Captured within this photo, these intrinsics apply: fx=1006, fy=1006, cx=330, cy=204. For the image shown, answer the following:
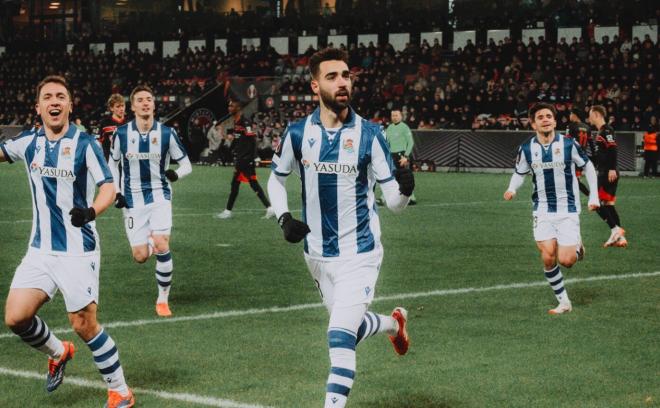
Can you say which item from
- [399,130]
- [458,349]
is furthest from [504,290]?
[399,130]

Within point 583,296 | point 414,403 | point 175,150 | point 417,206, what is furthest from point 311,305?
point 417,206

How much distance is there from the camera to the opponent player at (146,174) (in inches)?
392

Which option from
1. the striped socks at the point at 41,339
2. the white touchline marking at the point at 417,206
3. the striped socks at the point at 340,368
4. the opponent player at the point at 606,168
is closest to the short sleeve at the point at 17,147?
the striped socks at the point at 41,339

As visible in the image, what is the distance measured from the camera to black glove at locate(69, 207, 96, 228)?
5820 millimetres

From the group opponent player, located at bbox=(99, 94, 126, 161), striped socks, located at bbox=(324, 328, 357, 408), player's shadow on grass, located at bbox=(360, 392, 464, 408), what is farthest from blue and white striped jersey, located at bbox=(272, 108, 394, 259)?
opponent player, located at bbox=(99, 94, 126, 161)

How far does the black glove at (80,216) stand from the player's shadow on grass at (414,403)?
2025mm

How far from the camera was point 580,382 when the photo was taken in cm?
679

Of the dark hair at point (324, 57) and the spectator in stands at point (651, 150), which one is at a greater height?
the dark hair at point (324, 57)

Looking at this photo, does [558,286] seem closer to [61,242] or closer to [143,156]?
[143,156]

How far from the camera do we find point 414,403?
6266mm

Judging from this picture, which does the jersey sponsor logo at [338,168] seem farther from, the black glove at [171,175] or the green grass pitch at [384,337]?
the black glove at [171,175]

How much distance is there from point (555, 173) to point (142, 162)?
13.5ft

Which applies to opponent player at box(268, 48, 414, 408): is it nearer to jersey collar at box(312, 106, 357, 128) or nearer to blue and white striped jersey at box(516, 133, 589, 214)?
jersey collar at box(312, 106, 357, 128)

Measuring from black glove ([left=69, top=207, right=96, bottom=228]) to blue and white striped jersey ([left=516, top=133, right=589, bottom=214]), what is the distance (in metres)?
5.34
